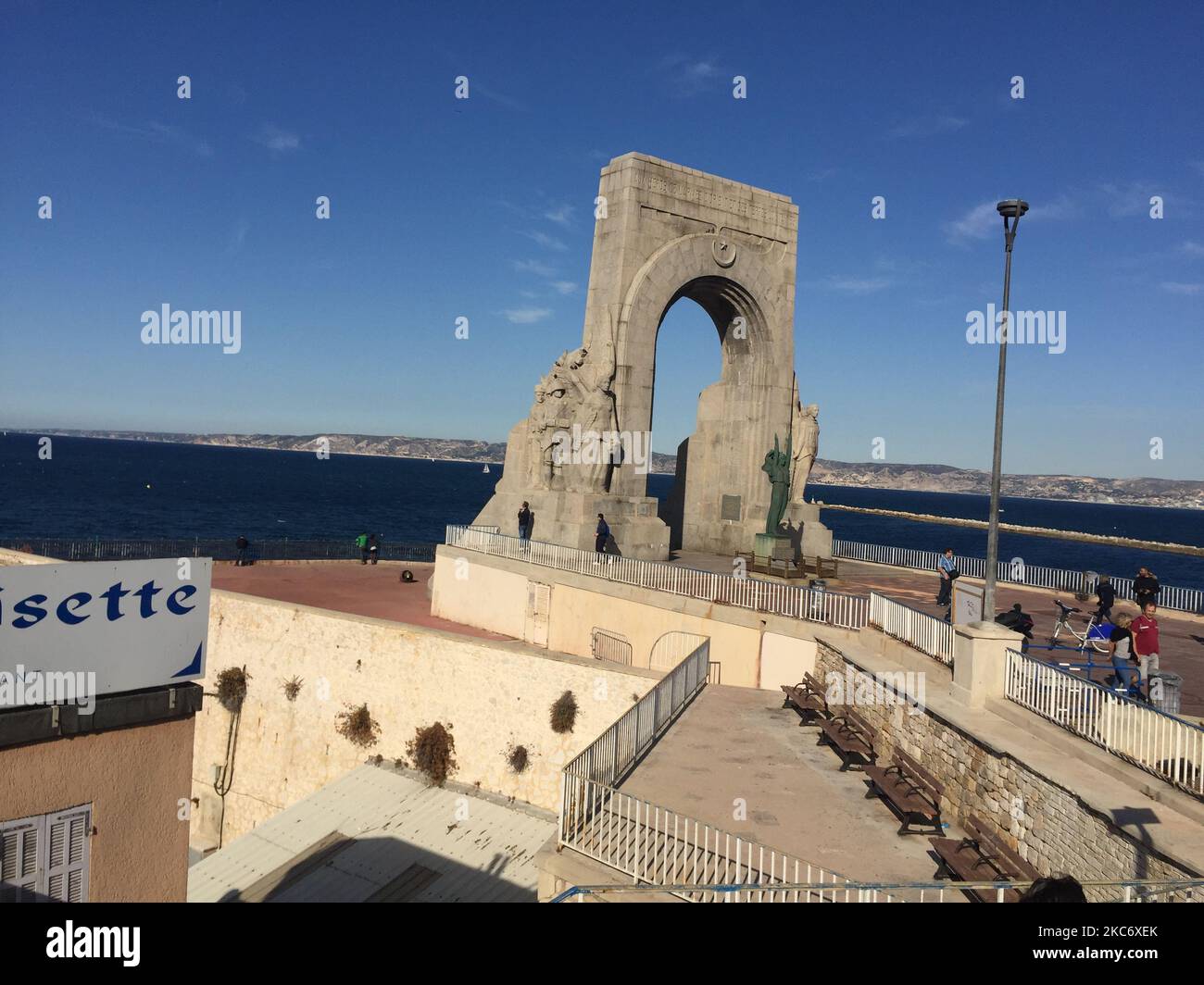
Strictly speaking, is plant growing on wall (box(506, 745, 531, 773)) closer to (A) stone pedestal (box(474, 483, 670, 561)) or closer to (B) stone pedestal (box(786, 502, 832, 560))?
(A) stone pedestal (box(474, 483, 670, 561))

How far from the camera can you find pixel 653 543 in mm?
25016

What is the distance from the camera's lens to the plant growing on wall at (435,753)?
1852 cm

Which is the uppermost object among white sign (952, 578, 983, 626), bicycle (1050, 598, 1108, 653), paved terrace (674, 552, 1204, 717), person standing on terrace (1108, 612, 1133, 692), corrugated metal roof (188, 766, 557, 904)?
white sign (952, 578, 983, 626)

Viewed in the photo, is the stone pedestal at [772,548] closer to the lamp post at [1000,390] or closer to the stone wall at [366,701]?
the stone wall at [366,701]

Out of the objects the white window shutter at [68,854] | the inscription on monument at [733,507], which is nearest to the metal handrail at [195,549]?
the inscription on monument at [733,507]

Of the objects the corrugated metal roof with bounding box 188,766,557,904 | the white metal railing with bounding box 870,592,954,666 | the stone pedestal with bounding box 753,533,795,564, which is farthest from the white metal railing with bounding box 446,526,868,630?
the corrugated metal roof with bounding box 188,766,557,904

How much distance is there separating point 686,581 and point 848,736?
7100mm

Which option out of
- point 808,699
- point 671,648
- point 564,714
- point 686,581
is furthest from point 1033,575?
point 564,714

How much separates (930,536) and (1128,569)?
4094 centimetres

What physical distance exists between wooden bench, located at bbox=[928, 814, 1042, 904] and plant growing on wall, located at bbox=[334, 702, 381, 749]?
13242 millimetres

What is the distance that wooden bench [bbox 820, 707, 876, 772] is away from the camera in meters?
12.5

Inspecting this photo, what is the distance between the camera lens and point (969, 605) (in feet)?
40.9

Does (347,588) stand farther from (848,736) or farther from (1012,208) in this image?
(1012,208)

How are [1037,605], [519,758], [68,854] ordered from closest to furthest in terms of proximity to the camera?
[68,854], [519,758], [1037,605]
